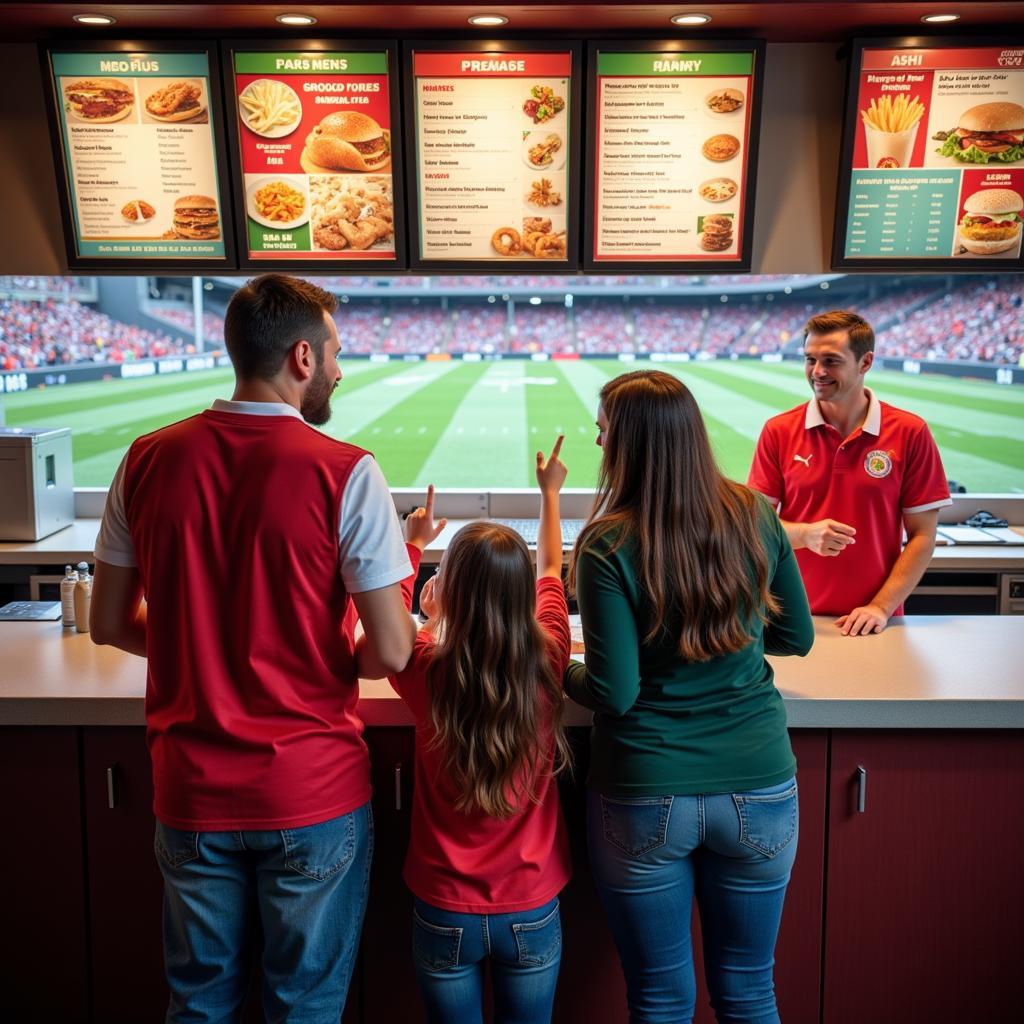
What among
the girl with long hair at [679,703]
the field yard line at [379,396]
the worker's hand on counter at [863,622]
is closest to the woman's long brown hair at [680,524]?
the girl with long hair at [679,703]

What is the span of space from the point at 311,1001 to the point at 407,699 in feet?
1.72

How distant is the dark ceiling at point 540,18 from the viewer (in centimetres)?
291

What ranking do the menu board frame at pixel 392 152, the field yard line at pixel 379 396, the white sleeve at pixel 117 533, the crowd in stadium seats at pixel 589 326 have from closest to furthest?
the white sleeve at pixel 117 533 < the menu board frame at pixel 392 152 < the crowd in stadium seats at pixel 589 326 < the field yard line at pixel 379 396

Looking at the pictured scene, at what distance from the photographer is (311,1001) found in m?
1.63

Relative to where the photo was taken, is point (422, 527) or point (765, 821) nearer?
point (765, 821)

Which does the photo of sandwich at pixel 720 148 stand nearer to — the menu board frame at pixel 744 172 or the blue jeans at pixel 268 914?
the menu board frame at pixel 744 172

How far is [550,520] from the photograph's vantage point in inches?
81.0

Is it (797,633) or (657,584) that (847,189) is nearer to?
(797,633)

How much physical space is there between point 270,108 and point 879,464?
2.34 metres

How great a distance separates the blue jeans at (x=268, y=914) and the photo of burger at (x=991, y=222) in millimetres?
2979

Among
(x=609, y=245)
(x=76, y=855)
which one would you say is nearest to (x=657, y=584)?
(x=76, y=855)

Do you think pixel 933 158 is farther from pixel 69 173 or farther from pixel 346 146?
pixel 69 173

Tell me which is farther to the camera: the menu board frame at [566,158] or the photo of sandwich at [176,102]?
the photo of sandwich at [176,102]

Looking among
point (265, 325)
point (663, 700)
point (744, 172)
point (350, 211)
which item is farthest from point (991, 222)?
point (265, 325)
